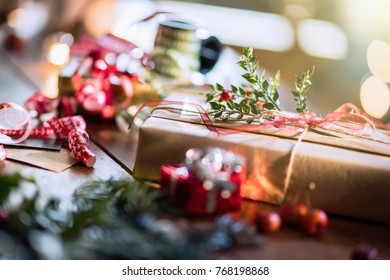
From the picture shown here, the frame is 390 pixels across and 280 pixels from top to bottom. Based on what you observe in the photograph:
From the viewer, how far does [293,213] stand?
3.51 ft

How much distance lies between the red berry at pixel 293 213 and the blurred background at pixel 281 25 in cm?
196

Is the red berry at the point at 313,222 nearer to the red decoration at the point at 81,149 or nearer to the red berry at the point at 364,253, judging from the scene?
the red berry at the point at 364,253

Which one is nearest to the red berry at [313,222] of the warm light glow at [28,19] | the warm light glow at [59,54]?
the warm light glow at [59,54]

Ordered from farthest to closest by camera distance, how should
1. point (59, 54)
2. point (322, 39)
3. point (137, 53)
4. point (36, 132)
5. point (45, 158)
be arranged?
point (322, 39) < point (59, 54) < point (137, 53) < point (36, 132) < point (45, 158)

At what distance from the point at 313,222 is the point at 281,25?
3042 millimetres

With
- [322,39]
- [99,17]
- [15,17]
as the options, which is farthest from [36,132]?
[322,39]

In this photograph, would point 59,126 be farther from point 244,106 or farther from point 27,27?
point 27,27

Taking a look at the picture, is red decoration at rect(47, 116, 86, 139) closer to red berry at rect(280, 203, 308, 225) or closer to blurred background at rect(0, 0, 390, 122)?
red berry at rect(280, 203, 308, 225)

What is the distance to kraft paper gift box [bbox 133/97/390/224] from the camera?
1.14m

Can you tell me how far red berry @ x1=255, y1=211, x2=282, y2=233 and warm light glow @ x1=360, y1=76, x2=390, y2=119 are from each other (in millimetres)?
951

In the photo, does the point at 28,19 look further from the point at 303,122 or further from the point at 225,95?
the point at 303,122

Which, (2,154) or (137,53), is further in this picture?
(137,53)

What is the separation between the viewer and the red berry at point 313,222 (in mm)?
1052

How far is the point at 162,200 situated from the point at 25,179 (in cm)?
22
